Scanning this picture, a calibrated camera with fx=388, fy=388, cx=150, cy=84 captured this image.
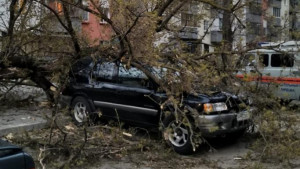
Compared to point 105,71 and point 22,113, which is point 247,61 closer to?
point 105,71

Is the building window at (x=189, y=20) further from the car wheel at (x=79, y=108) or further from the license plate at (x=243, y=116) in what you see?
the license plate at (x=243, y=116)

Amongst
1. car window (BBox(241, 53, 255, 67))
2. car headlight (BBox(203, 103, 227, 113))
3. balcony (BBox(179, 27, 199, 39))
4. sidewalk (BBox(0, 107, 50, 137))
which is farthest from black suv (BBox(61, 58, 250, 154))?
balcony (BBox(179, 27, 199, 39))

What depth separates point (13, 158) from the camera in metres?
2.79

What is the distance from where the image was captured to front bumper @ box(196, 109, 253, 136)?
6.42 m

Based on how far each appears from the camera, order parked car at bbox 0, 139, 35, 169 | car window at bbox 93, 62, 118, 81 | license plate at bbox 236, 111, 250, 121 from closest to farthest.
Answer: parked car at bbox 0, 139, 35, 169 → license plate at bbox 236, 111, 250, 121 → car window at bbox 93, 62, 118, 81

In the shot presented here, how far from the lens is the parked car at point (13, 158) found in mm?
2727

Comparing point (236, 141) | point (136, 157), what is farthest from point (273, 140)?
point (136, 157)

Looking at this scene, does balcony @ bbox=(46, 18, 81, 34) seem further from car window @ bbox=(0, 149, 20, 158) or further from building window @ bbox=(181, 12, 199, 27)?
car window @ bbox=(0, 149, 20, 158)

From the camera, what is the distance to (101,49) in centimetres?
775

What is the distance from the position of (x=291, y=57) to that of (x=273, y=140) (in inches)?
132

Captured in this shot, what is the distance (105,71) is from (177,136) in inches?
87.8

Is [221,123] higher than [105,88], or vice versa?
[105,88]

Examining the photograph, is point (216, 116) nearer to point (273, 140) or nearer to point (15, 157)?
point (273, 140)

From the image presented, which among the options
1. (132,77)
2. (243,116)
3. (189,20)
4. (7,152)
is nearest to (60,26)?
(132,77)
